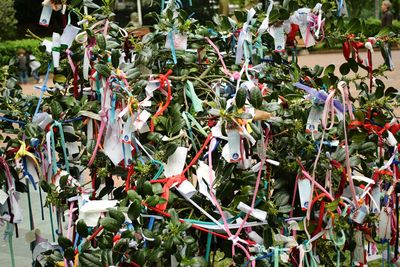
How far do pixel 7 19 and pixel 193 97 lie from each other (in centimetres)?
2210

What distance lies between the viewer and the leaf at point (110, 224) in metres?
1.86

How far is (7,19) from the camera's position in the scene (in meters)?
23.1


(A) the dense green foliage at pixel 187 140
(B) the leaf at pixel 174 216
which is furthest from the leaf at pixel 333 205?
(B) the leaf at pixel 174 216

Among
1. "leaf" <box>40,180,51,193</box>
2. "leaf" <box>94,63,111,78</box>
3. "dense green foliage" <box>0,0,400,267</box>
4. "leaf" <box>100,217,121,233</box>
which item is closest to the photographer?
"leaf" <box>100,217,121,233</box>

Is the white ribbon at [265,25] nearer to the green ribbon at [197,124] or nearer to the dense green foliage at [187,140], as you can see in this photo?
the dense green foliage at [187,140]

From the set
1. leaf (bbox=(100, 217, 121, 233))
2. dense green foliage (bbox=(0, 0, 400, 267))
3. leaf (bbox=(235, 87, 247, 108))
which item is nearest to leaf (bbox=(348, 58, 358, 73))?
dense green foliage (bbox=(0, 0, 400, 267))

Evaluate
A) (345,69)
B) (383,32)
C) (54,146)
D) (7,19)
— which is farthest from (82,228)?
(7,19)

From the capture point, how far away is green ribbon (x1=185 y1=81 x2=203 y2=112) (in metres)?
2.19

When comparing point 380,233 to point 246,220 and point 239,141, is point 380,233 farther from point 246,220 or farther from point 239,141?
point 239,141

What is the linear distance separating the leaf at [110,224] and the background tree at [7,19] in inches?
869

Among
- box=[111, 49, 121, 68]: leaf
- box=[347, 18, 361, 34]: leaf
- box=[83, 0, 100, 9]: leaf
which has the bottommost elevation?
box=[111, 49, 121, 68]: leaf

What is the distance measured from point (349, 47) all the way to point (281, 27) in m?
0.32

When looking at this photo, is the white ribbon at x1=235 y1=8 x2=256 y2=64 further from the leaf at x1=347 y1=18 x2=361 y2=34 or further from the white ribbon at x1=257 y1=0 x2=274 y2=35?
the leaf at x1=347 y1=18 x2=361 y2=34

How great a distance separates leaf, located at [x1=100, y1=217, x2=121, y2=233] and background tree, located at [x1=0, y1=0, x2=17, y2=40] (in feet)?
72.4
